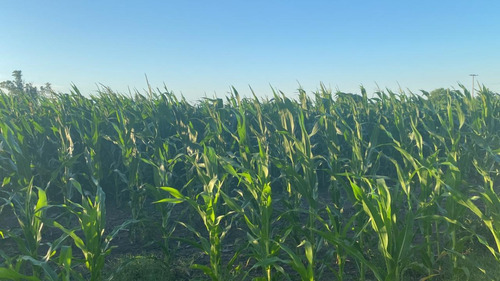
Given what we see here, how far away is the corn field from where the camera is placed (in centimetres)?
235

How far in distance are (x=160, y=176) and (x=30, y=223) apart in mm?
1053

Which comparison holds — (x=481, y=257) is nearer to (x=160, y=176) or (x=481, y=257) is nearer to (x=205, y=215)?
(x=205, y=215)

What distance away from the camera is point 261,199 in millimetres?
2564

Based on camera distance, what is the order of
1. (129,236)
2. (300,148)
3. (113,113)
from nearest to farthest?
(300,148)
(129,236)
(113,113)

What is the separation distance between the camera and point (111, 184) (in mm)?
5410

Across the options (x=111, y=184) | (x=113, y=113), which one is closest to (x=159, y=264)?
(x=111, y=184)

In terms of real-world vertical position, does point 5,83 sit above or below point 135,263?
above

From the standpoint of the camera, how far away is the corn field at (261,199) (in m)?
2.35

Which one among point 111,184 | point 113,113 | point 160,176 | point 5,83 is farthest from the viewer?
point 5,83

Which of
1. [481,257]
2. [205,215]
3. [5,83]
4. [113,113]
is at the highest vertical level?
[5,83]

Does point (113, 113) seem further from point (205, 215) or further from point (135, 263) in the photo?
point (205, 215)

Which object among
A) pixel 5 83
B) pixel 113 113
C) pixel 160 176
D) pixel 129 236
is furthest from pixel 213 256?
pixel 5 83

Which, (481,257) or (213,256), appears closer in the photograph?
(213,256)

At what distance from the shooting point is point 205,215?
2578mm
